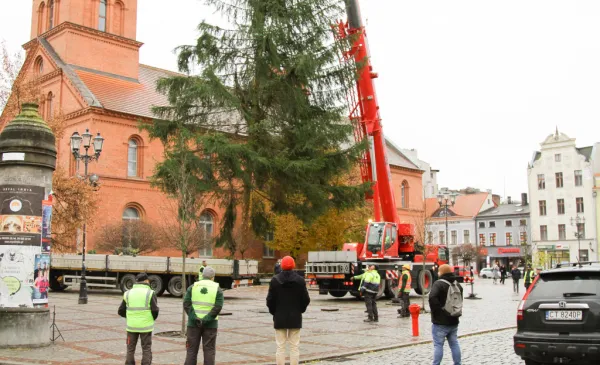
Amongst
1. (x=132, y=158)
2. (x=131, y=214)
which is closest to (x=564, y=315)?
(x=131, y=214)

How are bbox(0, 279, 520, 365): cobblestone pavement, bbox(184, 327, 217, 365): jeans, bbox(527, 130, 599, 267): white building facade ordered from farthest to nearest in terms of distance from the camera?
bbox(527, 130, 599, 267): white building facade < bbox(0, 279, 520, 365): cobblestone pavement < bbox(184, 327, 217, 365): jeans

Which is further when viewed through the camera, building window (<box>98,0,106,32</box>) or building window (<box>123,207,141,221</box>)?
building window (<box>98,0,106,32</box>)

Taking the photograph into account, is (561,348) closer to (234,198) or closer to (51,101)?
(234,198)

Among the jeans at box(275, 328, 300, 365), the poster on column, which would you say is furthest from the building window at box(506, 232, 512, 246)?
the jeans at box(275, 328, 300, 365)

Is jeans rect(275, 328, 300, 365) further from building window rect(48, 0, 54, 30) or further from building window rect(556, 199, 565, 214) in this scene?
building window rect(556, 199, 565, 214)

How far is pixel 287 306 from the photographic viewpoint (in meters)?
8.96

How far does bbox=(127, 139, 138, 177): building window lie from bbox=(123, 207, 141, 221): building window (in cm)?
241

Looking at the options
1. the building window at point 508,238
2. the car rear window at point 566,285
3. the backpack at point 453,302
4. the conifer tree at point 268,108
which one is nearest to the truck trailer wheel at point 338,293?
the conifer tree at point 268,108

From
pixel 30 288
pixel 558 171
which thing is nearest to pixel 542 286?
pixel 30 288

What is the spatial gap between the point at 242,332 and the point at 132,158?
101 feet

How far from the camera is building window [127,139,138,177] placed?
141 feet

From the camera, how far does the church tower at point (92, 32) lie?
1731 inches

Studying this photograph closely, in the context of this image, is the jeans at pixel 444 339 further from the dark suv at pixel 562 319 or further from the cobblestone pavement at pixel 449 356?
the cobblestone pavement at pixel 449 356

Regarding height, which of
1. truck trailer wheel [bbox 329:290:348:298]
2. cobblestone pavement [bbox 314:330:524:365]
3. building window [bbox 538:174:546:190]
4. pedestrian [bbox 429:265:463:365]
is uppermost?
building window [bbox 538:174:546:190]
